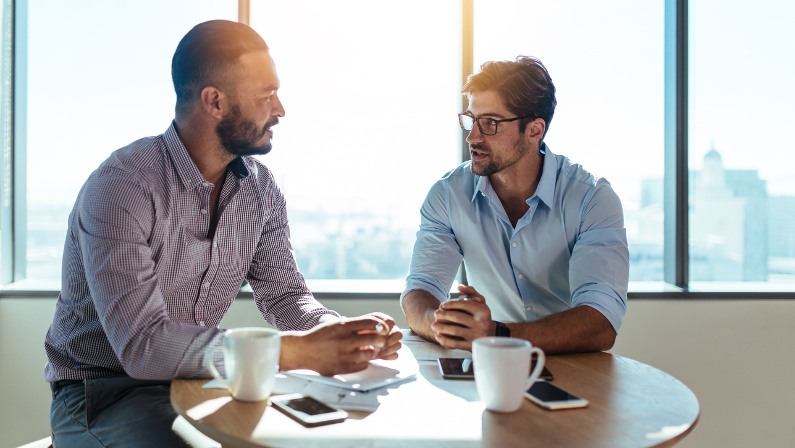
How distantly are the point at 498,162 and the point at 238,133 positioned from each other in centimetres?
84

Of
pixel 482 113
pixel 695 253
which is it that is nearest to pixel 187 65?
pixel 482 113

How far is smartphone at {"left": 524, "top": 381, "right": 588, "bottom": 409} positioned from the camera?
1.14 meters

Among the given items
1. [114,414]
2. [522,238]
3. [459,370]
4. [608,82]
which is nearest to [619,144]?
[608,82]

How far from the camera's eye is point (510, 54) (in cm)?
303

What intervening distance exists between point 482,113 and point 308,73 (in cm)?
105

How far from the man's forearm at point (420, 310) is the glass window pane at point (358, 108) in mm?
1079

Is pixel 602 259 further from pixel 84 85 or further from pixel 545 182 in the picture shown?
pixel 84 85

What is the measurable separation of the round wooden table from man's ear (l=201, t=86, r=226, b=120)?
2.47 ft

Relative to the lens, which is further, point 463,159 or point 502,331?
point 463,159

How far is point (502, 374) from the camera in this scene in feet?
3.57

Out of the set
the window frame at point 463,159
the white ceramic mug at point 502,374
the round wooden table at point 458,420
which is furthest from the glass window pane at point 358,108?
the white ceramic mug at point 502,374

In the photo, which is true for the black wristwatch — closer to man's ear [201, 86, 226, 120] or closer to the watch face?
the watch face

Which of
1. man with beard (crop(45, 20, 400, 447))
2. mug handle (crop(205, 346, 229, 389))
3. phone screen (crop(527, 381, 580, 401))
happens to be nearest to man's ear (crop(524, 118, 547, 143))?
man with beard (crop(45, 20, 400, 447))

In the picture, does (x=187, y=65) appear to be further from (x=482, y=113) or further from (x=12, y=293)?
(x=12, y=293)
